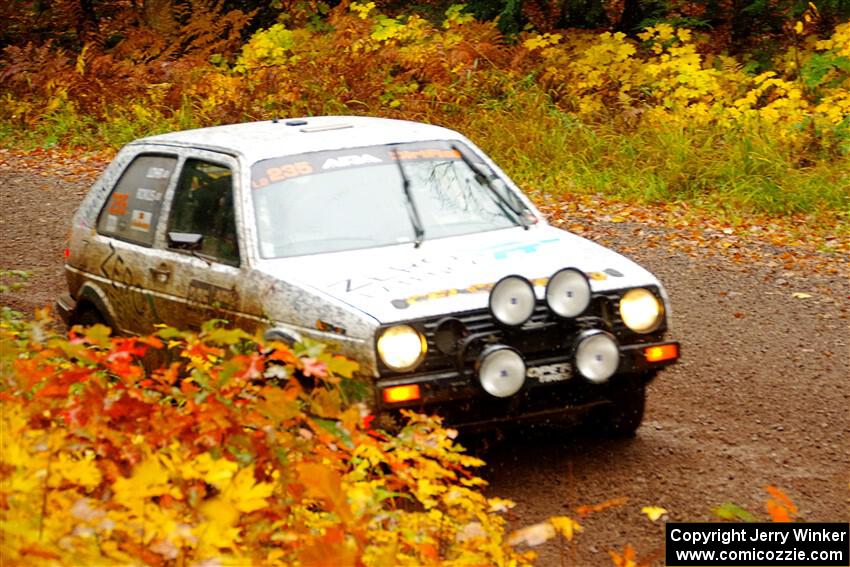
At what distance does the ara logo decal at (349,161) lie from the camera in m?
6.56

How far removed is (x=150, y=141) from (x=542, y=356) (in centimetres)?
316

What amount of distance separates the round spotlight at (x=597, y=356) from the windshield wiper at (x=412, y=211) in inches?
45.4

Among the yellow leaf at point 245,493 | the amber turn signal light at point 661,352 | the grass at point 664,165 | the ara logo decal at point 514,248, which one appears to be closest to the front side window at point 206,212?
the ara logo decal at point 514,248

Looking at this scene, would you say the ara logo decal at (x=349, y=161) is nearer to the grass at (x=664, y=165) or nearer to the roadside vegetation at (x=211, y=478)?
the roadside vegetation at (x=211, y=478)

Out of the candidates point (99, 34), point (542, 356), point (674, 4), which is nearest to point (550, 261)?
point (542, 356)

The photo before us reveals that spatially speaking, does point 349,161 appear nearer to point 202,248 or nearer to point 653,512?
point 202,248

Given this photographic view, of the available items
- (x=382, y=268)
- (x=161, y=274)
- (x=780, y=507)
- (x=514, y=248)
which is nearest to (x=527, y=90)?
(x=161, y=274)

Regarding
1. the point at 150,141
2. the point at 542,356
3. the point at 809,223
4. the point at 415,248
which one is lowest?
the point at 809,223

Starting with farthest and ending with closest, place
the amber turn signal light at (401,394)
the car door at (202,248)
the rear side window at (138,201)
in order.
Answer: the rear side window at (138,201) < the car door at (202,248) < the amber turn signal light at (401,394)

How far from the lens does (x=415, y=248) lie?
20.2 feet

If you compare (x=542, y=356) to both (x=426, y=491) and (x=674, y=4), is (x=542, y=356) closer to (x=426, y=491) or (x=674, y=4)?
(x=426, y=491)

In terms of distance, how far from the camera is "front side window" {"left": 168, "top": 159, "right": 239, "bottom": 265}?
6.36 m

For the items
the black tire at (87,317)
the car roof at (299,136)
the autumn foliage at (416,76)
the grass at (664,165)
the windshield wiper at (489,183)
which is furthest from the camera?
the autumn foliage at (416,76)

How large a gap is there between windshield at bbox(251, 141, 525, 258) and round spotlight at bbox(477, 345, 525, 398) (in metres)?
1.17
